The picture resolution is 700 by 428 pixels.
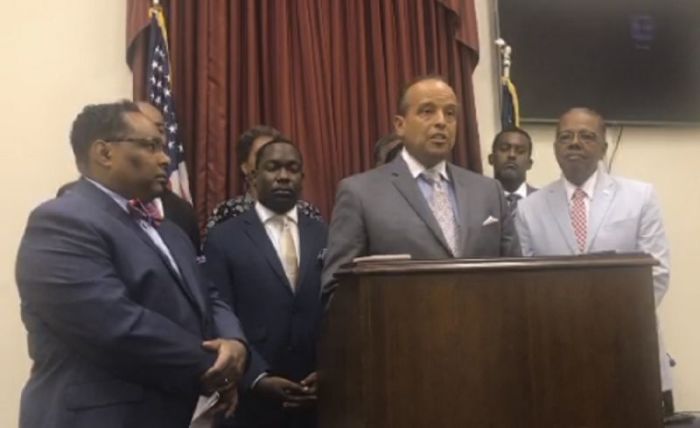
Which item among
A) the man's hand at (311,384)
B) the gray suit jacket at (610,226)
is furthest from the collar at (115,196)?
the gray suit jacket at (610,226)

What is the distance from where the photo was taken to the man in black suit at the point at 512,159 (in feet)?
13.5

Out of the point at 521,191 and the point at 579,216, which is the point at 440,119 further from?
the point at 521,191

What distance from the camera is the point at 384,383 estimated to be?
1.79 meters

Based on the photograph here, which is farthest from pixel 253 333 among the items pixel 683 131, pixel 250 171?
pixel 683 131

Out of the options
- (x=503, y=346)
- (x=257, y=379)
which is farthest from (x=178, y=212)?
(x=503, y=346)

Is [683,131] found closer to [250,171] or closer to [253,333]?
[250,171]

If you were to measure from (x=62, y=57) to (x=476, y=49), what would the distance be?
2235 mm

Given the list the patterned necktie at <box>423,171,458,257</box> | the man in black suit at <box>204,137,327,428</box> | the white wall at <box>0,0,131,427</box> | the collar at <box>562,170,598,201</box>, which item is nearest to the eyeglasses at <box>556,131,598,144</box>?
the collar at <box>562,170,598,201</box>

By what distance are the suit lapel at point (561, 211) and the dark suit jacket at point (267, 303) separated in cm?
89

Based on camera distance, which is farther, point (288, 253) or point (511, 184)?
point (511, 184)

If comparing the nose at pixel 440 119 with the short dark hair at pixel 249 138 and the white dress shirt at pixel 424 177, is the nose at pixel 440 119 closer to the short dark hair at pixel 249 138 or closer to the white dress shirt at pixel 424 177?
the white dress shirt at pixel 424 177

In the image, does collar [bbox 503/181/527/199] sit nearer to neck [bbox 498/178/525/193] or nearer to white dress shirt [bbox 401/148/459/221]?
neck [bbox 498/178/525/193]

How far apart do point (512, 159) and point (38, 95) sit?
7.96 ft

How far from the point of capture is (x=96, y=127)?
2.32 meters
